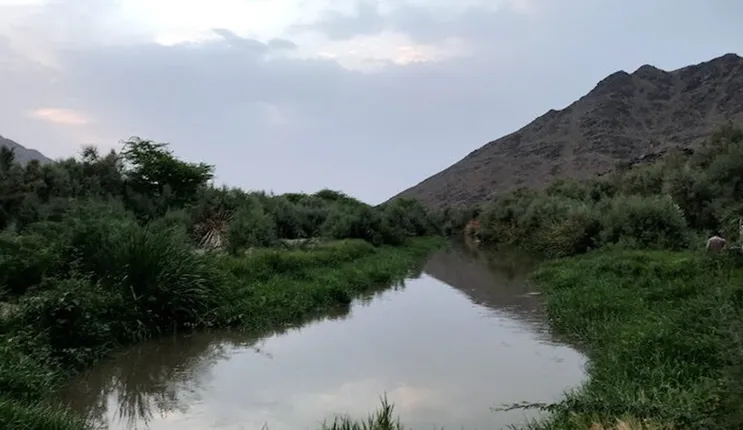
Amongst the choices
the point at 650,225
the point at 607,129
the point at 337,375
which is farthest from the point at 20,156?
the point at 607,129

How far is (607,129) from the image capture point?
81438 millimetres

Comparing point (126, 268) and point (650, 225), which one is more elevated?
point (126, 268)

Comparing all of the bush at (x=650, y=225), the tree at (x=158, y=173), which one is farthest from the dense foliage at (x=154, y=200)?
the bush at (x=650, y=225)

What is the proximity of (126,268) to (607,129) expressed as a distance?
79.4m

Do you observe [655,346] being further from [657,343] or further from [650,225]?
[650,225]

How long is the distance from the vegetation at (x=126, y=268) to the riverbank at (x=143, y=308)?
0.02 m

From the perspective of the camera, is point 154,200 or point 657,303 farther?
point 154,200

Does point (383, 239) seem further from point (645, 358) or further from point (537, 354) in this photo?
point (645, 358)

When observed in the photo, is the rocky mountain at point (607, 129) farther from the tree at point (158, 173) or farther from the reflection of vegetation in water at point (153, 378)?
the reflection of vegetation in water at point (153, 378)

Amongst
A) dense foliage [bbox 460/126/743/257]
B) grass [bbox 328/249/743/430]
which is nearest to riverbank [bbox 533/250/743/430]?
grass [bbox 328/249/743/430]

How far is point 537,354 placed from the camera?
10.6 metres

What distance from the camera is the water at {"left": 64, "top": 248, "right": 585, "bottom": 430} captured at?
772 centimetres

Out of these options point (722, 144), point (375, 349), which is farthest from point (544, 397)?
point (722, 144)

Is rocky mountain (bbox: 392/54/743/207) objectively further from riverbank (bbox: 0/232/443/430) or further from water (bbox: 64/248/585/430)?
water (bbox: 64/248/585/430)
